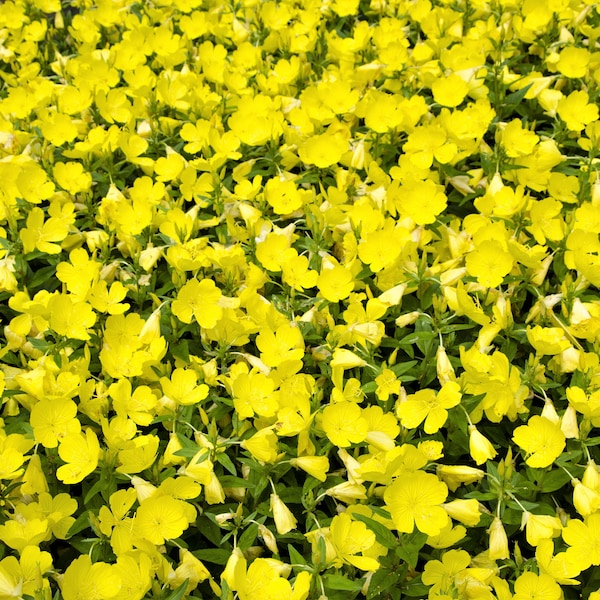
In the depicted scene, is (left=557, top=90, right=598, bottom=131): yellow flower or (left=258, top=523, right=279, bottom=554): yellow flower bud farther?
(left=557, top=90, right=598, bottom=131): yellow flower

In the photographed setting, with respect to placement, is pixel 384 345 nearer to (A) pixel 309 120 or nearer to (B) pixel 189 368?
(B) pixel 189 368

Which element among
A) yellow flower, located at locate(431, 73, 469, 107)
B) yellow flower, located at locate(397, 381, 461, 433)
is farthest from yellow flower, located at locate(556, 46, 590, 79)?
yellow flower, located at locate(397, 381, 461, 433)

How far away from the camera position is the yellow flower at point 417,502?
5.65 ft

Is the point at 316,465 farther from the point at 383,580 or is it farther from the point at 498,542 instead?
the point at 498,542

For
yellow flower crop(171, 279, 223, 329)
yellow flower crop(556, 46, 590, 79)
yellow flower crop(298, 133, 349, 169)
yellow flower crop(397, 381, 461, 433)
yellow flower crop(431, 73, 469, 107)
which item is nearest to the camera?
yellow flower crop(397, 381, 461, 433)

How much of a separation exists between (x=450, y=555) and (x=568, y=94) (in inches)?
86.4

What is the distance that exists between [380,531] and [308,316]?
29.5 inches

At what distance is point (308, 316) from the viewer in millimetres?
2270

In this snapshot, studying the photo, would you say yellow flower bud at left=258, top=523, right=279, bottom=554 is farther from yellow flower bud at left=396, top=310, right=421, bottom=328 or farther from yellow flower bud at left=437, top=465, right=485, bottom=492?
yellow flower bud at left=396, top=310, right=421, bottom=328

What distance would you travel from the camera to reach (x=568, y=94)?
3.11m

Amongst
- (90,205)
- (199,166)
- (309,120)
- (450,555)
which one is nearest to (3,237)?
(90,205)

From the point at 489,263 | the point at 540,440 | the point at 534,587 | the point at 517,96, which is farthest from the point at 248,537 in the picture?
the point at 517,96

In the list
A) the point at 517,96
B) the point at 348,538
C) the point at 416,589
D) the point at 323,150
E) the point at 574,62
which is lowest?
the point at 416,589

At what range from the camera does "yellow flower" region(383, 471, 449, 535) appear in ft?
5.65
